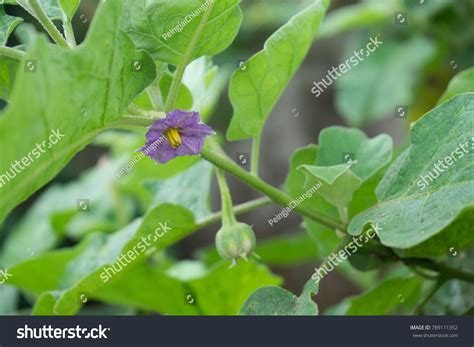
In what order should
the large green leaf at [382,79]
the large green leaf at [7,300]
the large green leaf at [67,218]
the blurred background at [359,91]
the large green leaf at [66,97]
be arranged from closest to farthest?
the large green leaf at [66,97], the large green leaf at [7,300], the large green leaf at [67,218], the blurred background at [359,91], the large green leaf at [382,79]

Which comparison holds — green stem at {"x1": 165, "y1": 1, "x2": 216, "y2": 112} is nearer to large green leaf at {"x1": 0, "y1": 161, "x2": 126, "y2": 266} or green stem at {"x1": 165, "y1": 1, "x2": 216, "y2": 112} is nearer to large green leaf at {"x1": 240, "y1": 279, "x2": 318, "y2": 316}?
large green leaf at {"x1": 240, "y1": 279, "x2": 318, "y2": 316}

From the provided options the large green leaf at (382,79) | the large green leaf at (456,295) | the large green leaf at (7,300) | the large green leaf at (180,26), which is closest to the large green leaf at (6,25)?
the large green leaf at (180,26)

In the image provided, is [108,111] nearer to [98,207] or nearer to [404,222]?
[404,222]

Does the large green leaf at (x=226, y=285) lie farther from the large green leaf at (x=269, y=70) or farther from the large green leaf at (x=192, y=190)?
the large green leaf at (x=269, y=70)

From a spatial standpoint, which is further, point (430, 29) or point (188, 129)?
point (430, 29)

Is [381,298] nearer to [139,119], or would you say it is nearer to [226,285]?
[226,285]
